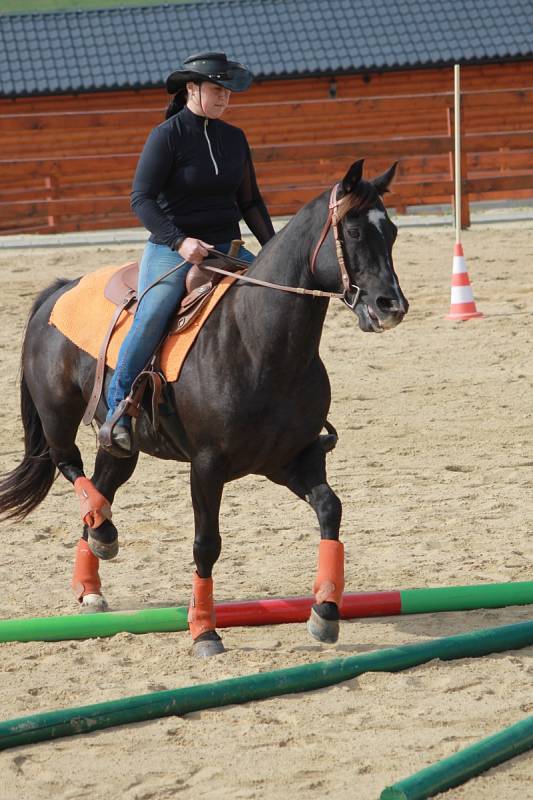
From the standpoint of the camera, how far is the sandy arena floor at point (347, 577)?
4320mm

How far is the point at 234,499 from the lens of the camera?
812cm

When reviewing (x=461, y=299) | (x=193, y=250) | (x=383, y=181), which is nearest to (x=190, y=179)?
(x=193, y=250)

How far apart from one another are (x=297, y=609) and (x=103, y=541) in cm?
105

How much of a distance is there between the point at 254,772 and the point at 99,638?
1.68 metres

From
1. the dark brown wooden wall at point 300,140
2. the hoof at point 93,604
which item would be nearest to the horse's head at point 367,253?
the hoof at point 93,604

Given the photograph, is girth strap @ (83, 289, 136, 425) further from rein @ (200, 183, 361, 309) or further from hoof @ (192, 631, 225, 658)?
hoof @ (192, 631, 225, 658)

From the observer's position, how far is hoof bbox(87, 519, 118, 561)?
242 inches

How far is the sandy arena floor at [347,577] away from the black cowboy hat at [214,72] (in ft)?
8.23

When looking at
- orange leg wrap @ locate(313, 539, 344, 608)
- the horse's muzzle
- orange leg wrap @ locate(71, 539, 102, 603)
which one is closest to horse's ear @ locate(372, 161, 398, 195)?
the horse's muzzle

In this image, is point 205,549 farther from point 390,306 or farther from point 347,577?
point 390,306

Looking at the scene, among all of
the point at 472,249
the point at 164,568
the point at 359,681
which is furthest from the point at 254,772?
the point at 472,249

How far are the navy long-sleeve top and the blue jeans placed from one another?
0.16 metres

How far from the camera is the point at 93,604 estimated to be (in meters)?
6.18

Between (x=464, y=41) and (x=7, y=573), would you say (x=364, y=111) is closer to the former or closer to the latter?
(x=464, y=41)
